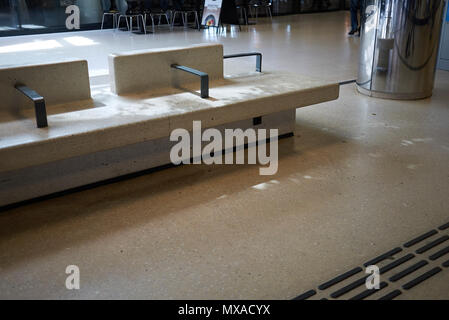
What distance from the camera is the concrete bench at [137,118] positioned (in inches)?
99.4

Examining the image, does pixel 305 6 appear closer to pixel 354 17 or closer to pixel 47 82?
pixel 354 17

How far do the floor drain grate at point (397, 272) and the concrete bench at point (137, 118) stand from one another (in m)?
1.34

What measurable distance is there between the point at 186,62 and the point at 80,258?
74.0 inches

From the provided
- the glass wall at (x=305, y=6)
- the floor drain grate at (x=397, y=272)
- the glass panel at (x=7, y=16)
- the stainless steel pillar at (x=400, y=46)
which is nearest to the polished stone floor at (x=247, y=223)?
the floor drain grate at (x=397, y=272)

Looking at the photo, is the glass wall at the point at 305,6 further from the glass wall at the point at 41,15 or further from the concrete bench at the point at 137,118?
the concrete bench at the point at 137,118

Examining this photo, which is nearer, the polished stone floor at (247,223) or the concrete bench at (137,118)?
the polished stone floor at (247,223)

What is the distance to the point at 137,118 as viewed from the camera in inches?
109

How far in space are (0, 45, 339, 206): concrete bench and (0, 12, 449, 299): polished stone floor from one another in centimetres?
14

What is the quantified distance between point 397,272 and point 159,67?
2191 millimetres

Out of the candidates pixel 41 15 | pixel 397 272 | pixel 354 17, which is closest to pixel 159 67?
pixel 397 272

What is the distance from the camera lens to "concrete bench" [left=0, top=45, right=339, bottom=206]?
99.4 inches

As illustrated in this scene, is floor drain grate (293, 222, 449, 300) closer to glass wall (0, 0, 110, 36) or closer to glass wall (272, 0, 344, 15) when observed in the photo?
glass wall (0, 0, 110, 36)

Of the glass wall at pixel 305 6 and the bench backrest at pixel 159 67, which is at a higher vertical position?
the glass wall at pixel 305 6

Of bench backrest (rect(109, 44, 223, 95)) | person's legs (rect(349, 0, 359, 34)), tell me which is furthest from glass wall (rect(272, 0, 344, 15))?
bench backrest (rect(109, 44, 223, 95))
